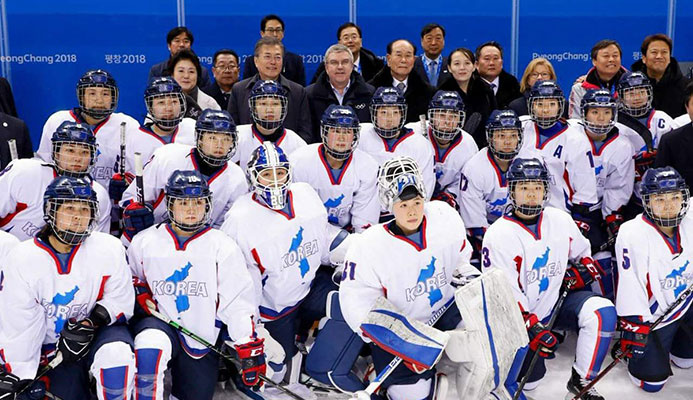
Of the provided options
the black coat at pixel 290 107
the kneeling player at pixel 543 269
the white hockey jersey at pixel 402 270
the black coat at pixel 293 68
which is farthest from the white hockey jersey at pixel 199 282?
the black coat at pixel 293 68

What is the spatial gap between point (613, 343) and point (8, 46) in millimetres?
4726

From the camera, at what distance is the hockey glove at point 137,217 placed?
3.66 metres

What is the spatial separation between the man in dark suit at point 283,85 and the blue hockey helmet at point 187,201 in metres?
1.31

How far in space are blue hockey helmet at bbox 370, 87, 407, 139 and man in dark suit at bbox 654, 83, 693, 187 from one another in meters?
1.42

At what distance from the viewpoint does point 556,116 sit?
4523 mm

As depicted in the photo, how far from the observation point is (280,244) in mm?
3656

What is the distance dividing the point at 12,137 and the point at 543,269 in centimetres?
279

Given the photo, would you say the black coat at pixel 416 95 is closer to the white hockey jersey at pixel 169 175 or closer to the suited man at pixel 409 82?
the suited man at pixel 409 82

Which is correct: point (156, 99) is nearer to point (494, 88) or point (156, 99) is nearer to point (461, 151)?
point (461, 151)

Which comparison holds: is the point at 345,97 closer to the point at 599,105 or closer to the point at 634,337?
the point at 599,105

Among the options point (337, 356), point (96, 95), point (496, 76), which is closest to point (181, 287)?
point (337, 356)

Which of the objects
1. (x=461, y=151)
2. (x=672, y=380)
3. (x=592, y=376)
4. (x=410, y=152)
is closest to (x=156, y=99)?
(x=410, y=152)

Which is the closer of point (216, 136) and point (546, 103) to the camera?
point (216, 136)

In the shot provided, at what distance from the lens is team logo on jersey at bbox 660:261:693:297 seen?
3789mm
